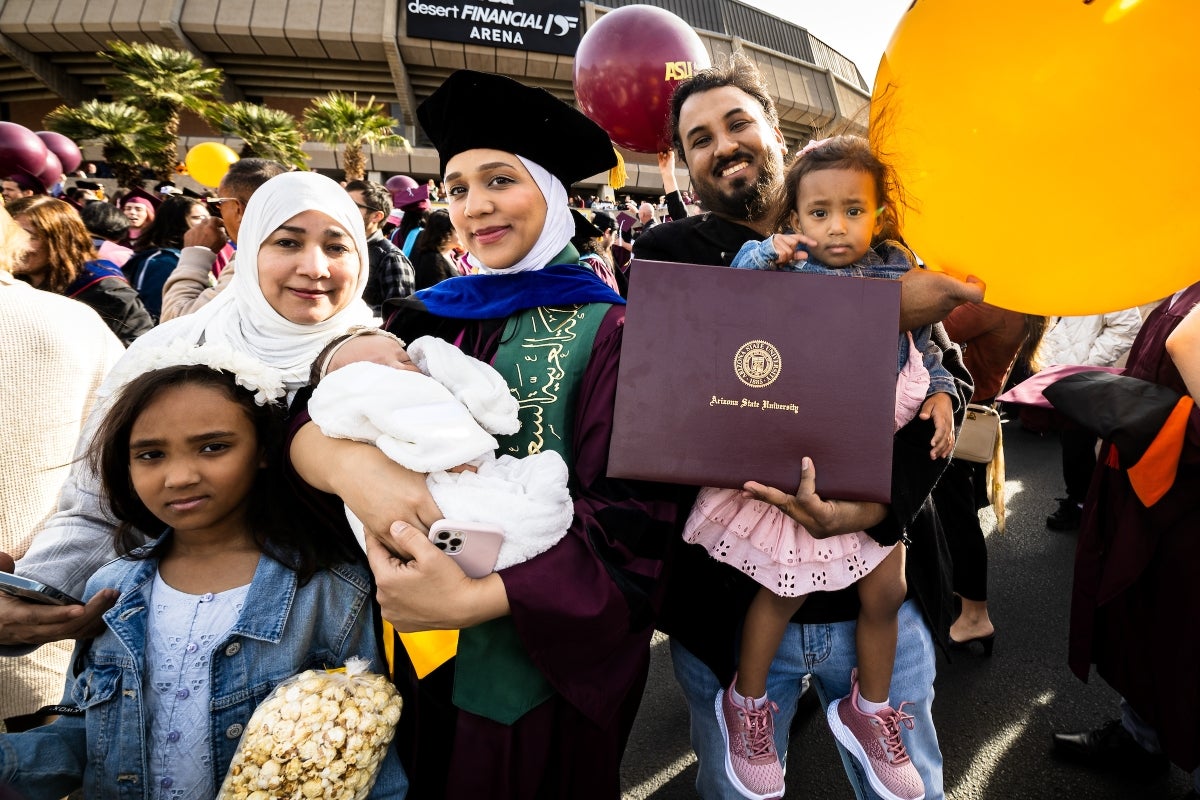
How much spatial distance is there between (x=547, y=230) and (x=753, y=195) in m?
0.74

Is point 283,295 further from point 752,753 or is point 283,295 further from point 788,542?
point 752,753

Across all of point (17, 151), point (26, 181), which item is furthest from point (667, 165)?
point (26, 181)

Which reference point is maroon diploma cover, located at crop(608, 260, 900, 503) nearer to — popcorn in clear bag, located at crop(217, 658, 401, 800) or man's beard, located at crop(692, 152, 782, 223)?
popcorn in clear bag, located at crop(217, 658, 401, 800)

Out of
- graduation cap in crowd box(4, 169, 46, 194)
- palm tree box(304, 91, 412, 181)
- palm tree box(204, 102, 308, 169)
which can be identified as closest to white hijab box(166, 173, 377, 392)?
graduation cap in crowd box(4, 169, 46, 194)

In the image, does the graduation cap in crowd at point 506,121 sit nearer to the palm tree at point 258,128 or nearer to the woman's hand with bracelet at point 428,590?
the woman's hand with bracelet at point 428,590

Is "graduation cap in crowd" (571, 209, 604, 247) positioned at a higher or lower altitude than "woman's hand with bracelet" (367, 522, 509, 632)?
higher

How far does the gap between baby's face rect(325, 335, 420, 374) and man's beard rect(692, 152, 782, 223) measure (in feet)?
3.84

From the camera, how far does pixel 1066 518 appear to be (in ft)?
13.2

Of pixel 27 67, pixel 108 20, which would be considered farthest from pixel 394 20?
pixel 27 67

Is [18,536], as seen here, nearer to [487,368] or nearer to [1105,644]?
[487,368]

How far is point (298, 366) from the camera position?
64.8 inches

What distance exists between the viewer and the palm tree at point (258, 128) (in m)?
14.3

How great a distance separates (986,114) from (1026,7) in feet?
0.62

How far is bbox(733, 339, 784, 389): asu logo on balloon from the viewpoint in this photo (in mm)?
1094
